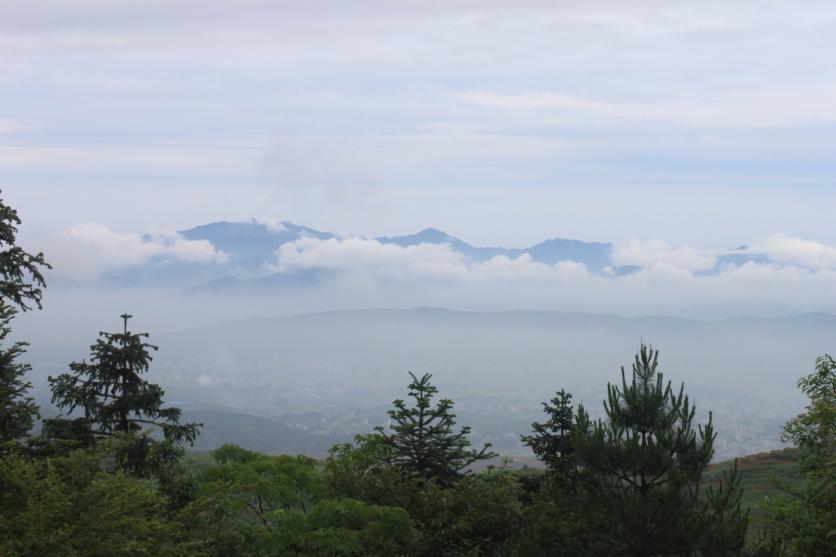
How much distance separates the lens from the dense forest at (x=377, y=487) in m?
17.1

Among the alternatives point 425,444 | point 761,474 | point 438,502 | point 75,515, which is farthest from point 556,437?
point 761,474

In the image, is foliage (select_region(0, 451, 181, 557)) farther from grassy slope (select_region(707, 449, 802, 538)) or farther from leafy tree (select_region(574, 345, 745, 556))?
grassy slope (select_region(707, 449, 802, 538))

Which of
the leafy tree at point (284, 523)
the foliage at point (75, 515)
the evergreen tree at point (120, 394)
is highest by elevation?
the evergreen tree at point (120, 394)

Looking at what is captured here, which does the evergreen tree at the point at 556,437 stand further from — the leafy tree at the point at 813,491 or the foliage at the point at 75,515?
the foliage at the point at 75,515

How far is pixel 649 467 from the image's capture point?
20.8 metres

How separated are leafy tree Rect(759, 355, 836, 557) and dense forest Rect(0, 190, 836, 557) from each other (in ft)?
0.19

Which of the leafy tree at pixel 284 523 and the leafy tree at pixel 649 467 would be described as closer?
the leafy tree at pixel 284 523

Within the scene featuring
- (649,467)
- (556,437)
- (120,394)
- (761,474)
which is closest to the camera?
(649,467)

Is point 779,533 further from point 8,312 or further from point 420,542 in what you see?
point 8,312

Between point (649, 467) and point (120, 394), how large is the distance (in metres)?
15.2

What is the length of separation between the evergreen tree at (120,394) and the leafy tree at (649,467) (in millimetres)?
11381

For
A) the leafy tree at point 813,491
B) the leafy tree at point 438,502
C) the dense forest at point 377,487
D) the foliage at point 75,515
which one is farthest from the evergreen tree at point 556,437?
the foliage at point 75,515

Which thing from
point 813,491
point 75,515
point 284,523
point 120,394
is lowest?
point 284,523

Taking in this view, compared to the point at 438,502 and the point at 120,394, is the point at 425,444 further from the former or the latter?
the point at 120,394
